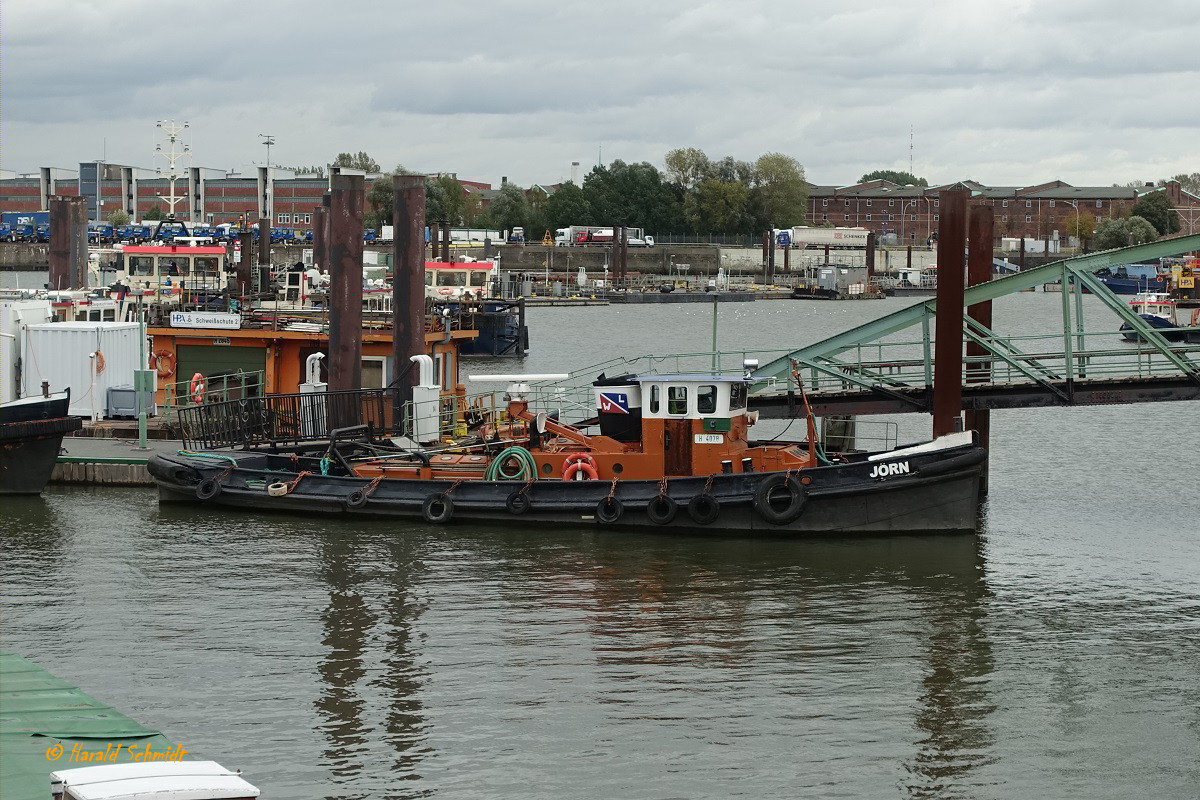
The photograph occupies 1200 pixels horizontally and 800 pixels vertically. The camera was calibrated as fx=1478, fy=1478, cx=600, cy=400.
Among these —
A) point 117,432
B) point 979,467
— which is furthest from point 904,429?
point 117,432

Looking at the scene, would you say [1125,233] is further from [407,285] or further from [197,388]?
[197,388]

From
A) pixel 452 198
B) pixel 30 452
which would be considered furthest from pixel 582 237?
pixel 30 452

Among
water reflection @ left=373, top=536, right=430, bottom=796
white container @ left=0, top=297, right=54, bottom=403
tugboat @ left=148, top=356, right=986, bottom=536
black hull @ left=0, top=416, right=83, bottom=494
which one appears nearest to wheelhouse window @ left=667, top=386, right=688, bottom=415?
tugboat @ left=148, top=356, right=986, bottom=536

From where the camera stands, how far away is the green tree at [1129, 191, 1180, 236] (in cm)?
16212

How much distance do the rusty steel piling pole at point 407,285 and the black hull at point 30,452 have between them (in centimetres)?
644

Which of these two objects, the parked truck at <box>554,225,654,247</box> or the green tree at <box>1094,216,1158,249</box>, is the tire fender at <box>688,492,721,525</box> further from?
the green tree at <box>1094,216,1158,249</box>

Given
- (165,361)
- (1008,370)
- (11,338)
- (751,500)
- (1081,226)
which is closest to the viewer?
(751,500)

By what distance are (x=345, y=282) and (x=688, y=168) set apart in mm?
142795

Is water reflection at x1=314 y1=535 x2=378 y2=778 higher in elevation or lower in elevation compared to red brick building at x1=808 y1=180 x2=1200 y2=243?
lower

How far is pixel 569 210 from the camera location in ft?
536

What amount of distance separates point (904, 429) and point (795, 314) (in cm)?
6782

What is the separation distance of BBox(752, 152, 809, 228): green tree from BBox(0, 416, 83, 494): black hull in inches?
5709

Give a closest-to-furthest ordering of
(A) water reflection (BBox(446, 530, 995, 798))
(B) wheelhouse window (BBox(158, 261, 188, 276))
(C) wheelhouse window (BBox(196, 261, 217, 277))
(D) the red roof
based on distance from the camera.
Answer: (A) water reflection (BBox(446, 530, 995, 798))
(D) the red roof
(B) wheelhouse window (BBox(158, 261, 188, 276))
(C) wheelhouse window (BBox(196, 261, 217, 277))

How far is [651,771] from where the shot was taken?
15.3m
